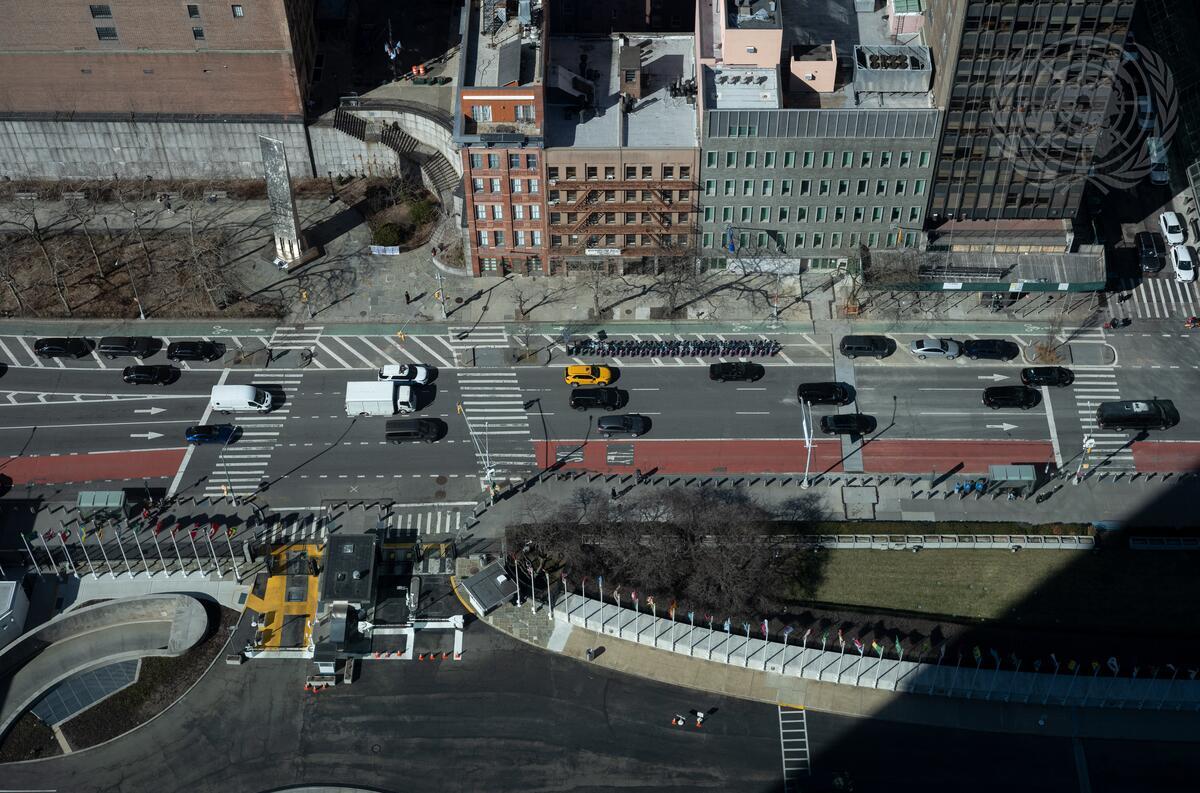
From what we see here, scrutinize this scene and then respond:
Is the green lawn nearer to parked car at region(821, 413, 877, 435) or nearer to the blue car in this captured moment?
parked car at region(821, 413, 877, 435)

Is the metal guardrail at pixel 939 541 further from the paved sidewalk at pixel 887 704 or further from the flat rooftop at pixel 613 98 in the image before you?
the flat rooftop at pixel 613 98

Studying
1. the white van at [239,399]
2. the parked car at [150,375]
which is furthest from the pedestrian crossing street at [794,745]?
the parked car at [150,375]

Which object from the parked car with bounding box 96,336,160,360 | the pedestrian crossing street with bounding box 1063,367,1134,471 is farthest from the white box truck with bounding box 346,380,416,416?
the pedestrian crossing street with bounding box 1063,367,1134,471

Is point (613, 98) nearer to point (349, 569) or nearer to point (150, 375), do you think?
point (150, 375)

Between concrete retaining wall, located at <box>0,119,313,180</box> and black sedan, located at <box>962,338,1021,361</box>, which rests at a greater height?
concrete retaining wall, located at <box>0,119,313,180</box>

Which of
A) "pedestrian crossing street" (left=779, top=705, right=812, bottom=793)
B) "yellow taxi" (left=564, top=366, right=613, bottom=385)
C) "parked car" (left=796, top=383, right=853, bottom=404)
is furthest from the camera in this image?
"yellow taxi" (left=564, top=366, right=613, bottom=385)

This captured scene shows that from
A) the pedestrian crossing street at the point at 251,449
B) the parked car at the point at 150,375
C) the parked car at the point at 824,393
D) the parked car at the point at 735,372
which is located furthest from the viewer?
the parked car at the point at 150,375

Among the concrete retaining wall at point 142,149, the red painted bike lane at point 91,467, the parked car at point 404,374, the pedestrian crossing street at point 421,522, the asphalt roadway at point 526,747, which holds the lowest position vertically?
the asphalt roadway at point 526,747
